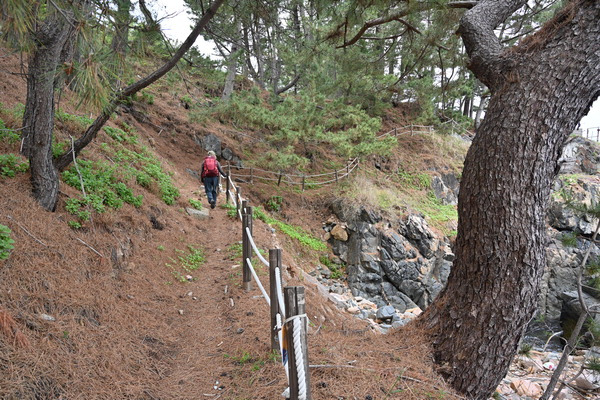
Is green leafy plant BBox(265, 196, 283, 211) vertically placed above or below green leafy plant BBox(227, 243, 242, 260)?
above

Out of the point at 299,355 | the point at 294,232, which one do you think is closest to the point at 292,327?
the point at 299,355

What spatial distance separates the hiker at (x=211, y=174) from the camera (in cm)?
948

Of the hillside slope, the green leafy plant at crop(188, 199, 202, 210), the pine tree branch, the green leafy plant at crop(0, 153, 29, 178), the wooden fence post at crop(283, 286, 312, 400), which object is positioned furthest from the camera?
the green leafy plant at crop(188, 199, 202, 210)

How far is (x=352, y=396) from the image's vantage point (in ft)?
8.53

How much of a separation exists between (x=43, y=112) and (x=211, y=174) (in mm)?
5217

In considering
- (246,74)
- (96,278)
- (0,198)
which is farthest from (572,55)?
(246,74)

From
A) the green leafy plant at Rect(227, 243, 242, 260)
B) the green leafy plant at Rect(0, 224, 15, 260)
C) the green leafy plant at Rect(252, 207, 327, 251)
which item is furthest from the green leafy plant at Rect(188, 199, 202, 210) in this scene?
the green leafy plant at Rect(0, 224, 15, 260)

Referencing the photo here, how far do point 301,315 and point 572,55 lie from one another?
10.5 ft

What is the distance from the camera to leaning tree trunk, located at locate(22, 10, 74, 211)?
430 cm

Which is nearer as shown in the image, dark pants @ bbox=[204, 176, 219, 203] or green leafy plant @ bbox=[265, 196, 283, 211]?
dark pants @ bbox=[204, 176, 219, 203]

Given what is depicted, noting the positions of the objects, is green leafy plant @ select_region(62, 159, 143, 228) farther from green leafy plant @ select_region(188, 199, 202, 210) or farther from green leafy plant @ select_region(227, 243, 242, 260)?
green leafy plant @ select_region(188, 199, 202, 210)

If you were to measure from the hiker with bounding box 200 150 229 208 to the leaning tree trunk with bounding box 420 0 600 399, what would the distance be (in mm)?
7596

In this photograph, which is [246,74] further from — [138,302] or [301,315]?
[301,315]

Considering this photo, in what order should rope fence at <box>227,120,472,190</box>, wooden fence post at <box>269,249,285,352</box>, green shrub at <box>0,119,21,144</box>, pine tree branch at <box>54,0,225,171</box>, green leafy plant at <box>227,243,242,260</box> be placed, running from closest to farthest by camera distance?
wooden fence post at <box>269,249,285,352</box>
pine tree branch at <box>54,0,225,171</box>
green shrub at <box>0,119,21,144</box>
green leafy plant at <box>227,243,242,260</box>
rope fence at <box>227,120,472,190</box>
